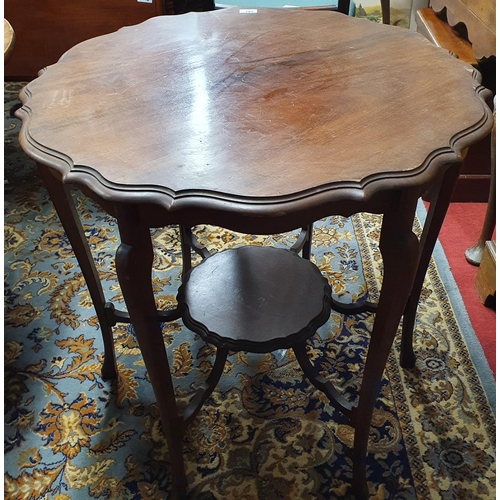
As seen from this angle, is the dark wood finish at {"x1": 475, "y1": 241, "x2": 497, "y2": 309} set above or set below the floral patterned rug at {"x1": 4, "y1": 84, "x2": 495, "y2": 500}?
above

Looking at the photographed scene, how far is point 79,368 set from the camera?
4.22 feet

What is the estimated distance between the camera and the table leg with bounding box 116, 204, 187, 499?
27.3 inches

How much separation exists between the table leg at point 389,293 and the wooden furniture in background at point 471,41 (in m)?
1.00

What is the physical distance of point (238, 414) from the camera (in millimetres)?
1167

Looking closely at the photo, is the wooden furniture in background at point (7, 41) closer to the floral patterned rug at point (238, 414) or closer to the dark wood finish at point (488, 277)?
the floral patterned rug at point (238, 414)

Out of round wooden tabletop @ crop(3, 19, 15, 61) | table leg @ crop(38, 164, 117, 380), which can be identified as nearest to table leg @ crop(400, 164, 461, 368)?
table leg @ crop(38, 164, 117, 380)

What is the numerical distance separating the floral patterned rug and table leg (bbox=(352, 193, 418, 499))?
0.16 m

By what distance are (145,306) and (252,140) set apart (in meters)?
0.29

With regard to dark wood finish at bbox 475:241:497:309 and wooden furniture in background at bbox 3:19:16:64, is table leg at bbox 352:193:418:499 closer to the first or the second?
dark wood finish at bbox 475:241:497:309

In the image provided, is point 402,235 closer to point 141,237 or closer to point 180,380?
point 141,237

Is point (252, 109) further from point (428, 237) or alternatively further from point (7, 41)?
point (7, 41)

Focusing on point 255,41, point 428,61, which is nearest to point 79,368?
point 255,41

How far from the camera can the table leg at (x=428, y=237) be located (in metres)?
0.97

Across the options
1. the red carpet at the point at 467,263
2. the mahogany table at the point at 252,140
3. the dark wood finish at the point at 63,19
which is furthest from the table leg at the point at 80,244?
the dark wood finish at the point at 63,19
